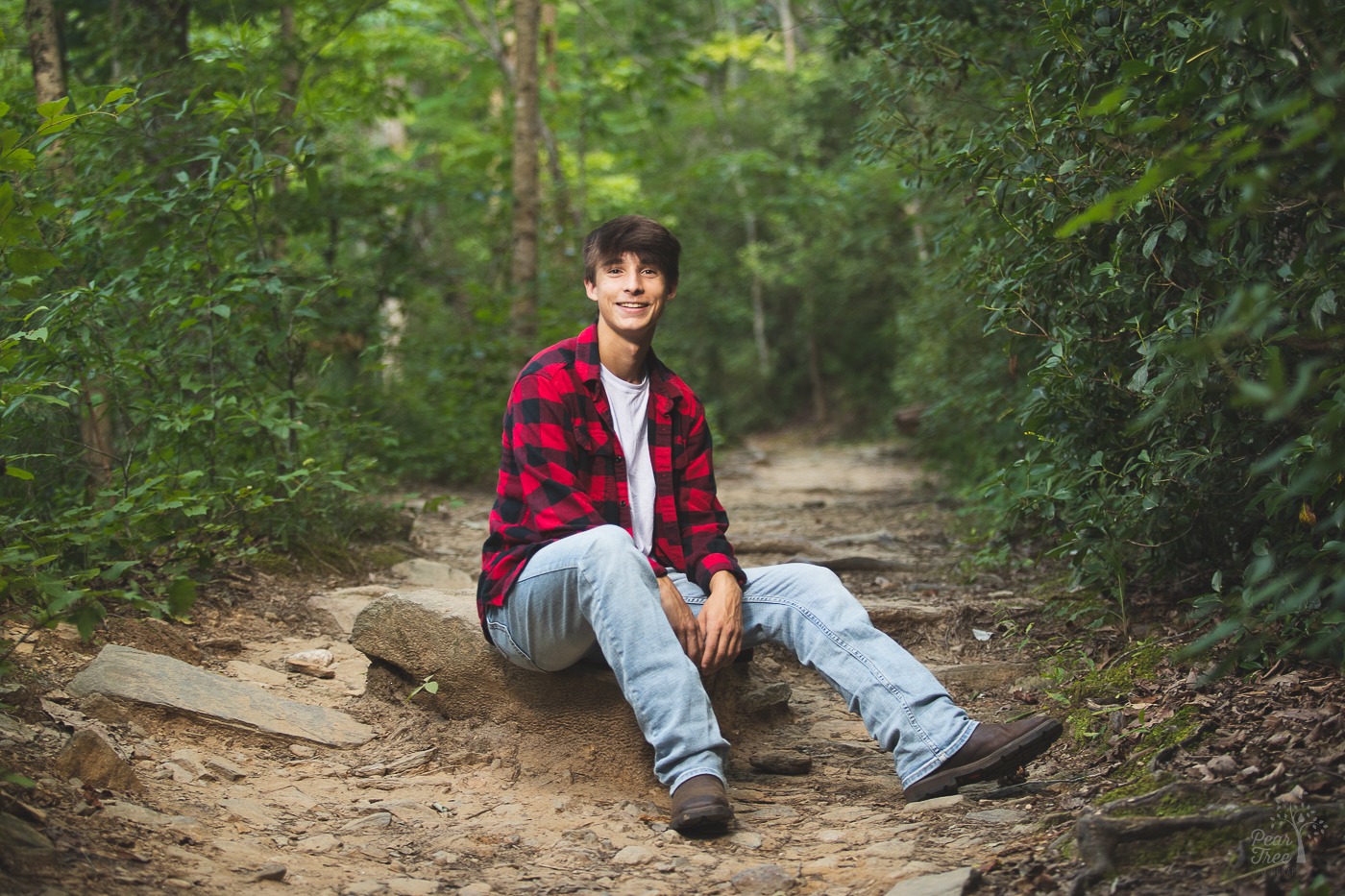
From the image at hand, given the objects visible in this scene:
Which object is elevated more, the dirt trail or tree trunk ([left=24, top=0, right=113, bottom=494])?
tree trunk ([left=24, top=0, right=113, bottom=494])

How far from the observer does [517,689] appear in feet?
11.4

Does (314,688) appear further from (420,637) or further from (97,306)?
(97,306)

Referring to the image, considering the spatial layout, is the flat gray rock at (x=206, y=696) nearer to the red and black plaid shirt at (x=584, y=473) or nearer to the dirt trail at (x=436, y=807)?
the dirt trail at (x=436, y=807)

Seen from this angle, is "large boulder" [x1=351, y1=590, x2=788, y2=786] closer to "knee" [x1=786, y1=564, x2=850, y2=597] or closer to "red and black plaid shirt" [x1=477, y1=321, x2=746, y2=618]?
"red and black plaid shirt" [x1=477, y1=321, x2=746, y2=618]

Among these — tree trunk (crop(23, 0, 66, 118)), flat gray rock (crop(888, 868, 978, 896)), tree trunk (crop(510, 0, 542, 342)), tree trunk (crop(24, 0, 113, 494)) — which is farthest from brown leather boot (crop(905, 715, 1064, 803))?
tree trunk (crop(510, 0, 542, 342))

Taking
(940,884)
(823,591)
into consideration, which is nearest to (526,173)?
(823,591)

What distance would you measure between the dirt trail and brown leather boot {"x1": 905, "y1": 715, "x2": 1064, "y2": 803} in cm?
7

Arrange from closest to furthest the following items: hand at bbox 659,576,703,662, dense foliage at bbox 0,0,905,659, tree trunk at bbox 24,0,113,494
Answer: hand at bbox 659,576,703,662, dense foliage at bbox 0,0,905,659, tree trunk at bbox 24,0,113,494

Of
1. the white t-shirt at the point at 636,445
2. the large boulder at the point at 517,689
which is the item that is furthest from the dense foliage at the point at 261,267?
the white t-shirt at the point at 636,445

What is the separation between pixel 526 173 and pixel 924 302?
4063 mm

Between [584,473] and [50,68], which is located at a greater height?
[50,68]

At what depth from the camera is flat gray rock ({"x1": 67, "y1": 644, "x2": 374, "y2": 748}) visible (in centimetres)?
328

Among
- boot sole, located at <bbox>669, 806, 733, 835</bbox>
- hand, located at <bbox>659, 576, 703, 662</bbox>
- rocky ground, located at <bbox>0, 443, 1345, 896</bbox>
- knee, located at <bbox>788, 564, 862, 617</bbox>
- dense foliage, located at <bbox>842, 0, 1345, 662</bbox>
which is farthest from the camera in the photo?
knee, located at <bbox>788, 564, 862, 617</bbox>

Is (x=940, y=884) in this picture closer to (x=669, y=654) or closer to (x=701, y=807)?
(x=701, y=807)
